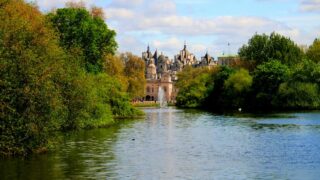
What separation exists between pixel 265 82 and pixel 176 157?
70177 millimetres

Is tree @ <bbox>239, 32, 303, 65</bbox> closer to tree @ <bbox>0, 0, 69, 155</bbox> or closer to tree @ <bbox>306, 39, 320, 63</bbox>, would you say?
tree @ <bbox>306, 39, 320, 63</bbox>

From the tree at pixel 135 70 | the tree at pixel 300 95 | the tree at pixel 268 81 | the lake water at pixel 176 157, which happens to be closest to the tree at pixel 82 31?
the lake water at pixel 176 157

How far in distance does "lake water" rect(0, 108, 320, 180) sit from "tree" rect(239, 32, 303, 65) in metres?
67.5

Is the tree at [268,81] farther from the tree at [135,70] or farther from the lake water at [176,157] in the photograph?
the lake water at [176,157]

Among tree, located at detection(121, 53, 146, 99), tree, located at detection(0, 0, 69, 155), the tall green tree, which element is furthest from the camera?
tree, located at detection(121, 53, 146, 99)

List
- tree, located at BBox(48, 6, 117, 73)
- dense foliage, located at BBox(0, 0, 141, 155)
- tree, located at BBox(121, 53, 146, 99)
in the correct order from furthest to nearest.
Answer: tree, located at BBox(121, 53, 146, 99) → tree, located at BBox(48, 6, 117, 73) → dense foliage, located at BBox(0, 0, 141, 155)

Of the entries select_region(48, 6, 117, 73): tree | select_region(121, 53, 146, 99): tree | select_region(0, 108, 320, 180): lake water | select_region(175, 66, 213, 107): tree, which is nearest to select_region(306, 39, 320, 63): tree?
select_region(175, 66, 213, 107): tree

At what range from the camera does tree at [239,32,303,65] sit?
11550 centimetres

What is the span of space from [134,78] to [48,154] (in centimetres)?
8284

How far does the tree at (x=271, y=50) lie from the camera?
→ 116 meters

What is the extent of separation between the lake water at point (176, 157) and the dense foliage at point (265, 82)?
1870 inches

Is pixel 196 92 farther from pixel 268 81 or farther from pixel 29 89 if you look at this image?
pixel 29 89

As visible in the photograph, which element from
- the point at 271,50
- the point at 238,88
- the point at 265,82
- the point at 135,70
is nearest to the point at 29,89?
the point at 265,82

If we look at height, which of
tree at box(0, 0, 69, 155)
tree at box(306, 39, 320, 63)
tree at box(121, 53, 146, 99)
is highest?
tree at box(306, 39, 320, 63)
